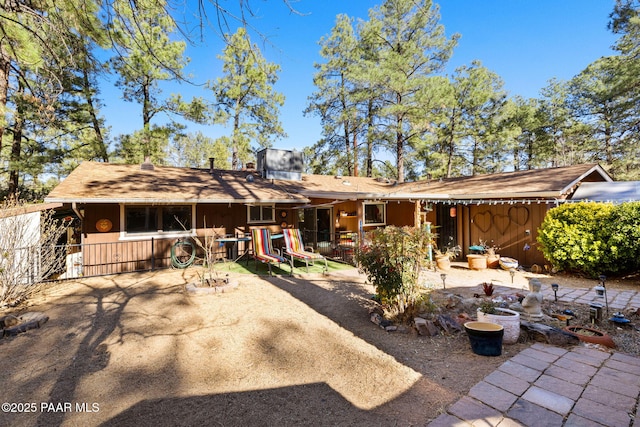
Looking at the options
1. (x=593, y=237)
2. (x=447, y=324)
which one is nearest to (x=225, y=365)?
(x=447, y=324)

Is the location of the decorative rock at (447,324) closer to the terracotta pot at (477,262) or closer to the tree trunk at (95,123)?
the terracotta pot at (477,262)

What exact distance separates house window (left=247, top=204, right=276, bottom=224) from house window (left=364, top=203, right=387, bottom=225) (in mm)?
3815

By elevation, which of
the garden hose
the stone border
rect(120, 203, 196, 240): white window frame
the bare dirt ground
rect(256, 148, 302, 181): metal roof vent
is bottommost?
the bare dirt ground

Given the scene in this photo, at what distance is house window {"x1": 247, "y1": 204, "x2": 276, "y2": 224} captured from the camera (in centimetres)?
1077

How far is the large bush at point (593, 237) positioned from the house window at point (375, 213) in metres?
5.49

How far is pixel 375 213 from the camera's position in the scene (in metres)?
12.4

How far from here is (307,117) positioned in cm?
2047

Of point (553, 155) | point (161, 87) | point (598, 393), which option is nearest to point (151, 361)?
point (598, 393)

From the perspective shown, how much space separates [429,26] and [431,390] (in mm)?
18836

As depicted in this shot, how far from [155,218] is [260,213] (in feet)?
11.2

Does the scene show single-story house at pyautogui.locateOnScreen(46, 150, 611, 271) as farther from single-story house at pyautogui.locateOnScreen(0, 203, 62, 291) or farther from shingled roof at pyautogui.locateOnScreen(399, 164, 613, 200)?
single-story house at pyautogui.locateOnScreen(0, 203, 62, 291)

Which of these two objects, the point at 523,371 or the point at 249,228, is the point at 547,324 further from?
the point at 249,228

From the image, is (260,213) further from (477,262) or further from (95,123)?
(95,123)

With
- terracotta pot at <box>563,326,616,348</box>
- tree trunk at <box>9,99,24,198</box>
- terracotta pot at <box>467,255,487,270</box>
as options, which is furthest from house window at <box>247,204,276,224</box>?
tree trunk at <box>9,99,24,198</box>
